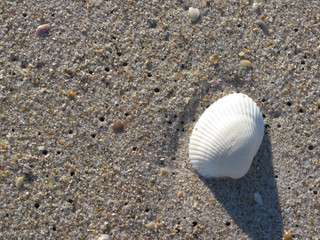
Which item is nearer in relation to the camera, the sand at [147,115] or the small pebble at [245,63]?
the sand at [147,115]

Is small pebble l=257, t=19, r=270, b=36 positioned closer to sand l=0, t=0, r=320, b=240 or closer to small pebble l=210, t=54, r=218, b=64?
sand l=0, t=0, r=320, b=240

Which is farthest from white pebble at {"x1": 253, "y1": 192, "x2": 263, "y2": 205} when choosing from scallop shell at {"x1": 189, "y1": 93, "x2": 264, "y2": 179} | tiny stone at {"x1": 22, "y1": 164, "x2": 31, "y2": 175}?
tiny stone at {"x1": 22, "y1": 164, "x2": 31, "y2": 175}

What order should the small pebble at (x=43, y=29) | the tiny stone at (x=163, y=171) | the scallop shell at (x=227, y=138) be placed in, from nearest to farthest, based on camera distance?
the scallop shell at (x=227, y=138) < the tiny stone at (x=163, y=171) < the small pebble at (x=43, y=29)

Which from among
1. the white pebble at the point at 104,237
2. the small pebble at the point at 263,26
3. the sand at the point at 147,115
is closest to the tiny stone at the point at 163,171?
the sand at the point at 147,115

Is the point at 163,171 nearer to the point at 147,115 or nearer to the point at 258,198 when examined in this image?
the point at 147,115

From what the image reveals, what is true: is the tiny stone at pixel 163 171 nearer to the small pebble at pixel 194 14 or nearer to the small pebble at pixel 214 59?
the small pebble at pixel 214 59

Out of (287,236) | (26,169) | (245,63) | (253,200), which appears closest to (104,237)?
(26,169)
